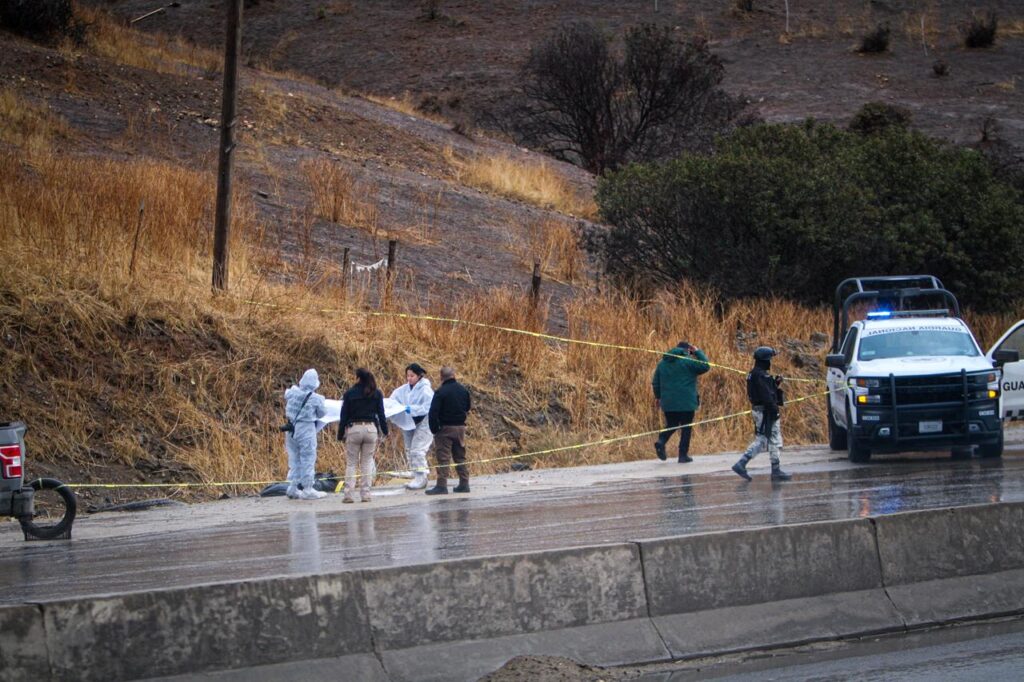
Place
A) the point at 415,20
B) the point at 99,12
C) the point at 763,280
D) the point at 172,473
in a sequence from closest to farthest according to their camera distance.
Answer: the point at 172,473 < the point at 763,280 < the point at 99,12 < the point at 415,20

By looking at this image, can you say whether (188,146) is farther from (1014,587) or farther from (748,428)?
(1014,587)

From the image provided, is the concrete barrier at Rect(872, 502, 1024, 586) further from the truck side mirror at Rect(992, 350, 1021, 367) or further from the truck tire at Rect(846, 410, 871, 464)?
the truck tire at Rect(846, 410, 871, 464)

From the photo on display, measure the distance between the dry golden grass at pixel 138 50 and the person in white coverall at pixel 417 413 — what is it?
71.5 ft

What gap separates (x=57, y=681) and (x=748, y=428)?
17.1 metres

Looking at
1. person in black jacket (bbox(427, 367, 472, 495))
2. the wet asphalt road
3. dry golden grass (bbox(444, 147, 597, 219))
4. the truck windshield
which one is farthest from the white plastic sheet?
→ dry golden grass (bbox(444, 147, 597, 219))

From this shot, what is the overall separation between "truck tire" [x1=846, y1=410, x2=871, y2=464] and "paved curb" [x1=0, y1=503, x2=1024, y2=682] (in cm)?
798

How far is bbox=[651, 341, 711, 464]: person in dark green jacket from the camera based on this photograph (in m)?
19.4

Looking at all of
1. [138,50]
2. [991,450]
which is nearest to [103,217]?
[991,450]

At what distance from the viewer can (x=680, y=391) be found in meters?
19.5

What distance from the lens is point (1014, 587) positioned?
29.8ft

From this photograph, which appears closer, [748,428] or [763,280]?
[748,428]

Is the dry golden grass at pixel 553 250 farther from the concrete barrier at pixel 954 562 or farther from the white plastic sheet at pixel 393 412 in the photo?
the concrete barrier at pixel 954 562

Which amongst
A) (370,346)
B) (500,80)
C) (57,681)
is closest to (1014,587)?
(57,681)

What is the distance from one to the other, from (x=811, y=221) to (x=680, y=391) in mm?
9203
